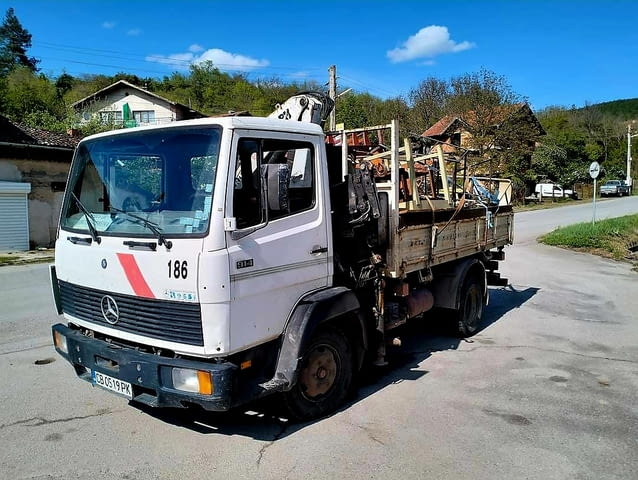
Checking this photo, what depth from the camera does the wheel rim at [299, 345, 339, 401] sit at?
4195 millimetres

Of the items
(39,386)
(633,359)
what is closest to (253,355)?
(39,386)

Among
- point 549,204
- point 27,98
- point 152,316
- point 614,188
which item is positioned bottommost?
point 152,316

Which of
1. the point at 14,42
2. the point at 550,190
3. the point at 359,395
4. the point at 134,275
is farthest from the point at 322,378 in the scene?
the point at 14,42

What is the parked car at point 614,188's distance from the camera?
52000mm

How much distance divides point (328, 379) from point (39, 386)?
9.42 ft

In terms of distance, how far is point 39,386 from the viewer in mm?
4961

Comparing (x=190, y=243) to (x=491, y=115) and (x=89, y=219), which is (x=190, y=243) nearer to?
(x=89, y=219)

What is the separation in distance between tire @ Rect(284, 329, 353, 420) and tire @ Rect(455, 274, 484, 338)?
2.69m

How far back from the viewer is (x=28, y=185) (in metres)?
18.2

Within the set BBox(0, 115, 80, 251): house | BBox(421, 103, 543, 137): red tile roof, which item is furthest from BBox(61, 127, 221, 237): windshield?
BBox(421, 103, 543, 137): red tile roof

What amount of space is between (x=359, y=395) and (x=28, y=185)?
17563 mm

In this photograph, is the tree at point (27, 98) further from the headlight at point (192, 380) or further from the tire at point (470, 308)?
the headlight at point (192, 380)

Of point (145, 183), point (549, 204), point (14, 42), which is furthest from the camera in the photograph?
point (14, 42)

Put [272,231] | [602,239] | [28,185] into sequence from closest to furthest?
1. [272,231]
2. [602,239]
3. [28,185]
